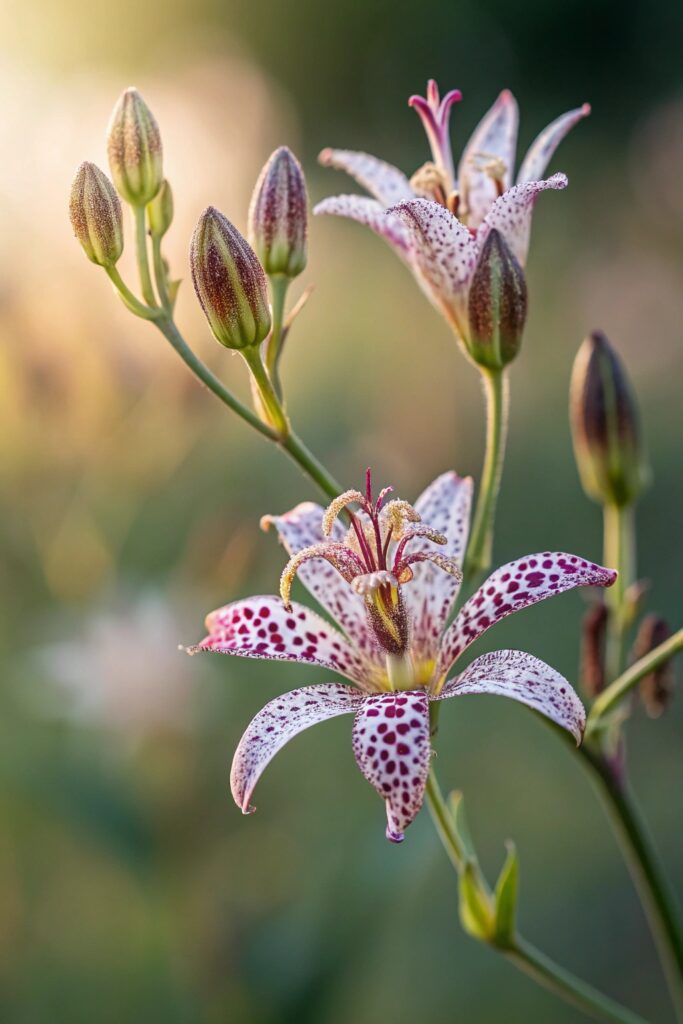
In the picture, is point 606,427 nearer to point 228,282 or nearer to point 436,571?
point 436,571

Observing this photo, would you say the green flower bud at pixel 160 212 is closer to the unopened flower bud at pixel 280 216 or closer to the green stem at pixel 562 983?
the unopened flower bud at pixel 280 216

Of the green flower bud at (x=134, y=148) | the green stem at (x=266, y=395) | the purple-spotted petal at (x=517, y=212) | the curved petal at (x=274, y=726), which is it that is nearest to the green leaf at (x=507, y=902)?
the curved petal at (x=274, y=726)

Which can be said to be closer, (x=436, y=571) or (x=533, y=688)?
(x=533, y=688)

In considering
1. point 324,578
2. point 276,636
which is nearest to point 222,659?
point 324,578

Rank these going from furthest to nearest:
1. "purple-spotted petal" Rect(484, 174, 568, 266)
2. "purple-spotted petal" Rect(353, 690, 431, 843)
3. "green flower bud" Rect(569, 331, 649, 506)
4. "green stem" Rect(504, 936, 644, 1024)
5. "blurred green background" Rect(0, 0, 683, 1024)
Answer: "blurred green background" Rect(0, 0, 683, 1024)
"green flower bud" Rect(569, 331, 649, 506)
"green stem" Rect(504, 936, 644, 1024)
"purple-spotted petal" Rect(484, 174, 568, 266)
"purple-spotted petal" Rect(353, 690, 431, 843)

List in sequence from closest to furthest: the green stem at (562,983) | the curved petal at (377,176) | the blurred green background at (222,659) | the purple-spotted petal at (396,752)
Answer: the purple-spotted petal at (396,752), the green stem at (562,983), the curved petal at (377,176), the blurred green background at (222,659)

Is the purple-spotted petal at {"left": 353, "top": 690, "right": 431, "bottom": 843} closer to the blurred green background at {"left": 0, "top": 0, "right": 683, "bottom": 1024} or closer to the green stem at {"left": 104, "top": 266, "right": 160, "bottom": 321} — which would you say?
the green stem at {"left": 104, "top": 266, "right": 160, "bottom": 321}

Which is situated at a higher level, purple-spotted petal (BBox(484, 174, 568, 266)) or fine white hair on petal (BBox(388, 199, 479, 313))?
purple-spotted petal (BBox(484, 174, 568, 266))

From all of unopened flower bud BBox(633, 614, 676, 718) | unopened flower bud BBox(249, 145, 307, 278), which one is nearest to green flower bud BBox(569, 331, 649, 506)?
unopened flower bud BBox(633, 614, 676, 718)
